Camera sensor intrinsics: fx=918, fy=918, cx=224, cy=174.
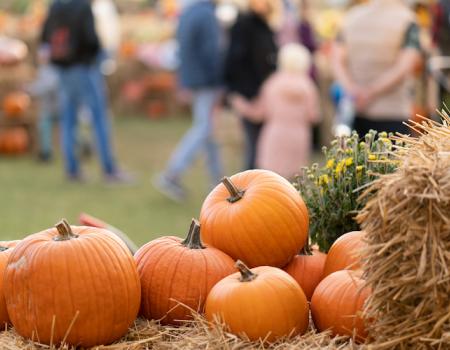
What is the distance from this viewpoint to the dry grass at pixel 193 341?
2473 mm

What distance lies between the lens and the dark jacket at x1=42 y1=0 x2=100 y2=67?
8617mm

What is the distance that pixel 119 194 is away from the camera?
29.4 feet

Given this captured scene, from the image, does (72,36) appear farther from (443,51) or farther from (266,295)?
(266,295)

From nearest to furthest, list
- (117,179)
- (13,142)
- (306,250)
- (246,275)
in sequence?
(246,275), (306,250), (117,179), (13,142)

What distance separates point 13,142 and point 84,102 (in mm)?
2265

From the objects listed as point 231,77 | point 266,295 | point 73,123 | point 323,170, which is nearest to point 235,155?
point 73,123

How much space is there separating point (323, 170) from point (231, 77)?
15.6 ft

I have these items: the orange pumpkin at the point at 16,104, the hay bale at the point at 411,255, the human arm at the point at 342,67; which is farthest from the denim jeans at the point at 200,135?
the hay bale at the point at 411,255

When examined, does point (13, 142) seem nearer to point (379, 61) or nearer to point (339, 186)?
point (379, 61)

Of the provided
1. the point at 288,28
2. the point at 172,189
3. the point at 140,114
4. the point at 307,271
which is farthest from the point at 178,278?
the point at 140,114

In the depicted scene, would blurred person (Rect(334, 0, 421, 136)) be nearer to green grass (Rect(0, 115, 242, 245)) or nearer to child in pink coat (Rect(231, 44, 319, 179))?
child in pink coat (Rect(231, 44, 319, 179))

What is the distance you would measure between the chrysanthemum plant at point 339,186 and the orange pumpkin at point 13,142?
836cm

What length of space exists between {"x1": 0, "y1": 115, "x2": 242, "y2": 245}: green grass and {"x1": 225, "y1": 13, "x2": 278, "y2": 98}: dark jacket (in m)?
1.23

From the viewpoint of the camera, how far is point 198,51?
26.9ft
